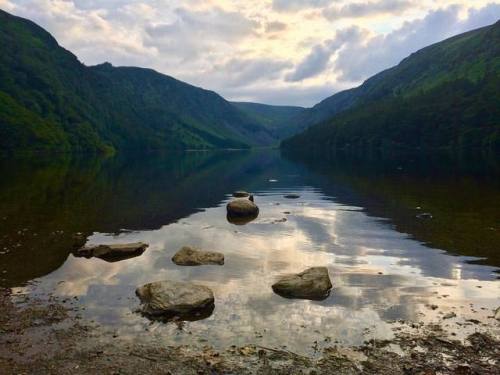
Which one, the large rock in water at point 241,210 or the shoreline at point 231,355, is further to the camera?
the large rock in water at point 241,210

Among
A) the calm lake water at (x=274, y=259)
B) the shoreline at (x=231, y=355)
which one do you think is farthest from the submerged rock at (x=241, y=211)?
the shoreline at (x=231, y=355)

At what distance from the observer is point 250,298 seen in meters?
23.0

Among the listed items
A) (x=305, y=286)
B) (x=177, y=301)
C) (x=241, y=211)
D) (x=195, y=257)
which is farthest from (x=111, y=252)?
(x=241, y=211)

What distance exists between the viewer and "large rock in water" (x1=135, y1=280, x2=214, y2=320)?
20438 millimetres

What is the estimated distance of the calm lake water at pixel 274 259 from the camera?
19.8m

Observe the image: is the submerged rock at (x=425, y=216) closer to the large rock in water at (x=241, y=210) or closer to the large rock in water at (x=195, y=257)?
the large rock in water at (x=241, y=210)

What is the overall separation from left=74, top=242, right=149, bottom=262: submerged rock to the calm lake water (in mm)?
747

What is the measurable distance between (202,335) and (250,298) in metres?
5.11

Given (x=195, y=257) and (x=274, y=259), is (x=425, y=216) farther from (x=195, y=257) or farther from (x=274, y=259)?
(x=195, y=257)

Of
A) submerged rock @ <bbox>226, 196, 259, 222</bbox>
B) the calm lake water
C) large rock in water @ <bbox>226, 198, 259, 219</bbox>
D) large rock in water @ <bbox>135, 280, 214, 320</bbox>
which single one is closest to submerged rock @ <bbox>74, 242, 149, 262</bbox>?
the calm lake water

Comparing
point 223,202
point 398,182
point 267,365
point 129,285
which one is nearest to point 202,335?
point 267,365

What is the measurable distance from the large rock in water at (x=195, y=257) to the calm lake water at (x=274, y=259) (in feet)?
2.51

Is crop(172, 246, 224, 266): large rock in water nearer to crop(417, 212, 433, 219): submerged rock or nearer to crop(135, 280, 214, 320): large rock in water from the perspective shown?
crop(135, 280, 214, 320): large rock in water

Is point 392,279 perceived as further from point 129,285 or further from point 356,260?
point 129,285
